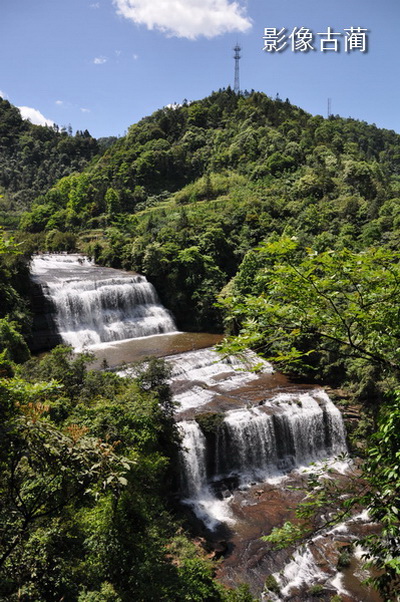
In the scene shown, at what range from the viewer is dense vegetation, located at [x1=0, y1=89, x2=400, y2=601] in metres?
3.64

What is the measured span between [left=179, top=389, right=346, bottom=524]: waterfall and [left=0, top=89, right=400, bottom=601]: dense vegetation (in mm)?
1250

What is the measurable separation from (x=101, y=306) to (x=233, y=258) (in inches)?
537

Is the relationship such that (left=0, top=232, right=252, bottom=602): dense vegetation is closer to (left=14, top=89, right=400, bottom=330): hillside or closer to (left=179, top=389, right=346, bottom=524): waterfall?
(left=179, top=389, right=346, bottom=524): waterfall

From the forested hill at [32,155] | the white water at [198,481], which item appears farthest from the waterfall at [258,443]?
the forested hill at [32,155]

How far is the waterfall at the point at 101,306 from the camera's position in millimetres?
23812

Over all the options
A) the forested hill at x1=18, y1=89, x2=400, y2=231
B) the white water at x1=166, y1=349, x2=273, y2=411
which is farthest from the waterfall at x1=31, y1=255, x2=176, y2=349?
the forested hill at x1=18, y1=89, x2=400, y2=231

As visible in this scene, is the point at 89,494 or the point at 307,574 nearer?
the point at 89,494

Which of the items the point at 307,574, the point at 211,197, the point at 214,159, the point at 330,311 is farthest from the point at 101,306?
the point at 214,159

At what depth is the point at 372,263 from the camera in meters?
3.71

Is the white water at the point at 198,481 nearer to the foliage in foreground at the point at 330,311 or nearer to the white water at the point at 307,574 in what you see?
the white water at the point at 307,574

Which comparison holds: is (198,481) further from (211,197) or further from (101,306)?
(211,197)

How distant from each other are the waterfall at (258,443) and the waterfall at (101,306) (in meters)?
11.3

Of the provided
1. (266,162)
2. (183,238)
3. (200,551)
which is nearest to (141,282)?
(183,238)

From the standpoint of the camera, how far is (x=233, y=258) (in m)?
33.6
